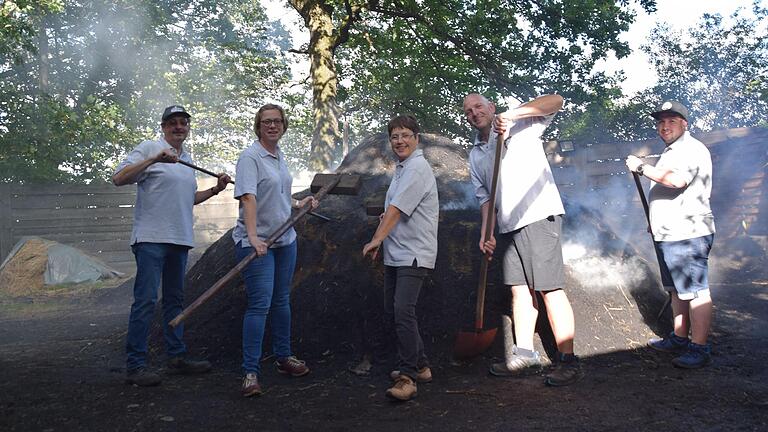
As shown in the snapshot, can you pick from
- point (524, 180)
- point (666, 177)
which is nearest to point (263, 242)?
point (524, 180)

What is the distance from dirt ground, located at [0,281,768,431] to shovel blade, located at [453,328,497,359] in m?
0.09

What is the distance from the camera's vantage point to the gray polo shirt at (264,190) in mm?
3781

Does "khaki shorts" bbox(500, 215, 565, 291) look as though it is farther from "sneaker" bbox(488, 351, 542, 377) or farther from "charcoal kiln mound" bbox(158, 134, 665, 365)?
"charcoal kiln mound" bbox(158, 134, 665, 365)

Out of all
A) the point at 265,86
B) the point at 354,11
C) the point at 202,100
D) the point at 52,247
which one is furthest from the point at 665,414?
the point at 202,100

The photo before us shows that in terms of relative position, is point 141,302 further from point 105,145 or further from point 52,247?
point 105,145

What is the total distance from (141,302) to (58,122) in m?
8.83

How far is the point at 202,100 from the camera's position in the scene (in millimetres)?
21953

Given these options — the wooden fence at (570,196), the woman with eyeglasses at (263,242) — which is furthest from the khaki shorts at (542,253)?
the wooden fence at (570,196)

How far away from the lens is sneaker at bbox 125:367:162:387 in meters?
3.92

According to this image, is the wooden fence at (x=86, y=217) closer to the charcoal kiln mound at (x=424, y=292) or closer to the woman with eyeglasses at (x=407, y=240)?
the charcoal kiln mound at (x=424, y=292)

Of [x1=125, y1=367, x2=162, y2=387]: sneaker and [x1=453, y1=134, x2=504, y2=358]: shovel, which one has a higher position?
[x1=453, y1=134, x2=504, y2=358]: shovel

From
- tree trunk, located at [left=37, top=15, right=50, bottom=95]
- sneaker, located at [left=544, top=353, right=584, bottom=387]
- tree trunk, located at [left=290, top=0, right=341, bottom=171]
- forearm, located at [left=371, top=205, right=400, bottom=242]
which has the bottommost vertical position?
sneaker, located at [left=544, top=353, right=584, bottom=387]

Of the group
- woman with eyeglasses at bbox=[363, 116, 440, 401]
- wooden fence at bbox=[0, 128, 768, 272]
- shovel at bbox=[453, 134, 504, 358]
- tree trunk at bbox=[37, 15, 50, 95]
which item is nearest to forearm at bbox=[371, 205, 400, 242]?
woman with eyeglasses at bbox=[363, 116, 440, 401]

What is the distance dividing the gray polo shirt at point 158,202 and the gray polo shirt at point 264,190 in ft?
1.65
